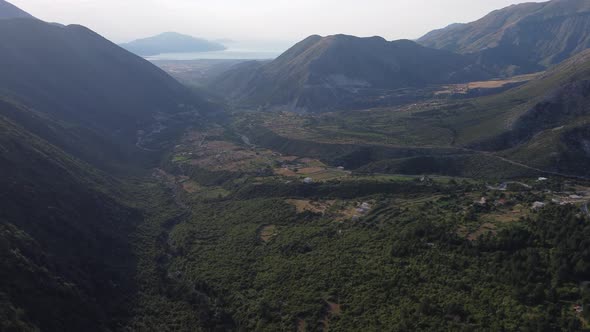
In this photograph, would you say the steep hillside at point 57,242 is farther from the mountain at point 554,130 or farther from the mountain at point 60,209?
the mountain at point 554,130

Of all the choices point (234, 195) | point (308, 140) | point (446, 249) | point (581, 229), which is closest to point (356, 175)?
point (234, 195)

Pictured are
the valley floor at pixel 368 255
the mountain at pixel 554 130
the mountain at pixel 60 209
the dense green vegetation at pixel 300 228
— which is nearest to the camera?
the valley floor at pixel 368 255

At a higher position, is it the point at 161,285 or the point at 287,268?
the point at 287,268

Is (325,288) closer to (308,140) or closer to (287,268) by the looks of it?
(287,268)

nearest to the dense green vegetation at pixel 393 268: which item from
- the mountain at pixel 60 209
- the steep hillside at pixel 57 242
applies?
the steep hillside at pixel 57 242

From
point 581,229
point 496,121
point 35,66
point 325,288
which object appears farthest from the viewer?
point 35,66

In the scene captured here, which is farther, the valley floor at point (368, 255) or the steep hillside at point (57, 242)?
Answer: the steep hillside at point (57, 242)

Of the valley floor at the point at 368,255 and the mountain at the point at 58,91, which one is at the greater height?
the mountain at the point at 58,91

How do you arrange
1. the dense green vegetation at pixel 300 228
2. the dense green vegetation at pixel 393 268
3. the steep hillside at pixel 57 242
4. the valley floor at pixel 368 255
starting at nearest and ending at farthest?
the dense green vegetation at pixel 393 268 < the valley floor at pixel 368 255 < the dense green vegetation at pixel 300 228 < the steep hillside at pixel 57 242

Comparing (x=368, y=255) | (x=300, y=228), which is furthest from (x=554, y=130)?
(x=368, y=255)

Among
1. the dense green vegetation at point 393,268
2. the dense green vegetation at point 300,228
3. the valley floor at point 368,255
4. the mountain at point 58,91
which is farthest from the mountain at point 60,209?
the dense green vegetation at point 393,268

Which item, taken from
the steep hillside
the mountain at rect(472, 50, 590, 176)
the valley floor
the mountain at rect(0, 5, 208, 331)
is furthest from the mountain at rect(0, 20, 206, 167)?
the mountain at rect(472, 50, 590, 176)
